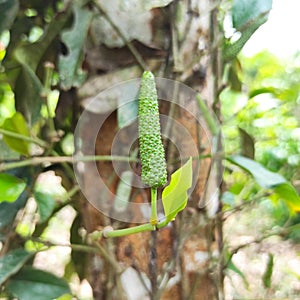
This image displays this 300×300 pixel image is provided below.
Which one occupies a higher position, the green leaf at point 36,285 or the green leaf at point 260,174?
the green leaf at point 260,174

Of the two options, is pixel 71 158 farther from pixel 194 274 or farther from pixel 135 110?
pixel 194 274

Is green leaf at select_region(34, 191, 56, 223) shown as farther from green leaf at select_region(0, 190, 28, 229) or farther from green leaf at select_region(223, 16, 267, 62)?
green leaf at select_region(223, 16, 267, 62)

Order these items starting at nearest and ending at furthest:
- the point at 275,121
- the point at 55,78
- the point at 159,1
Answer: the point at 159,1 < the point at 55,78 < the point at 275,121

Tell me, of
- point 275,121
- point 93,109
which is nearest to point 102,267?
point 93,109

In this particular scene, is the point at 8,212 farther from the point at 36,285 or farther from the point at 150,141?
the point at 150,141

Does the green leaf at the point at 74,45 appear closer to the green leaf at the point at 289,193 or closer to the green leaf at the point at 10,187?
the green leaf at the point at 10,187

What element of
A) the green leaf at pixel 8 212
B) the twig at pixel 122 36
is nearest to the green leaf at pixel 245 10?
the twig at pixel 122 36
